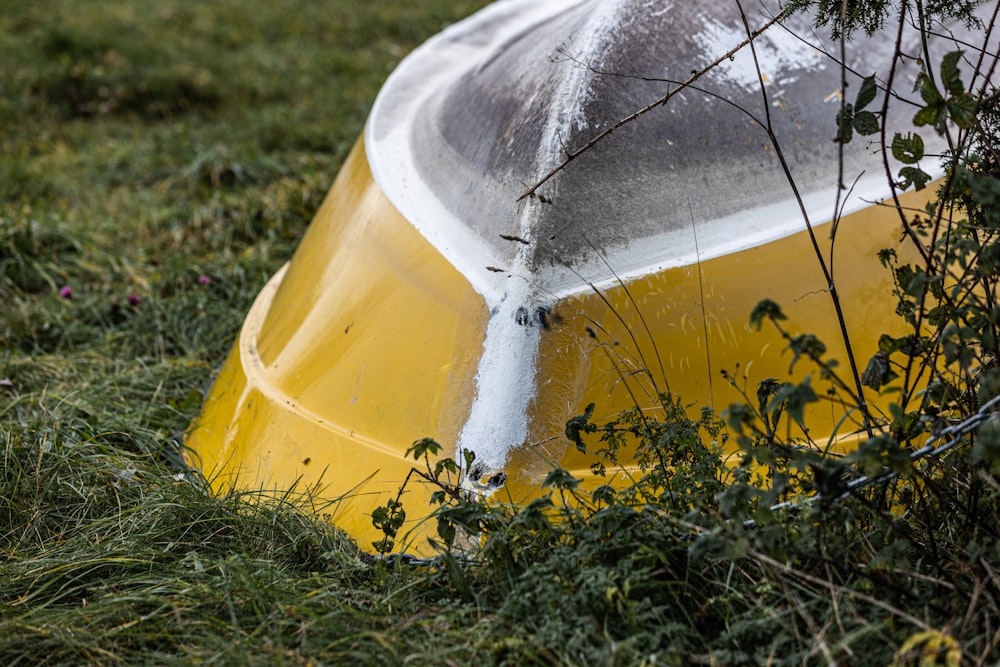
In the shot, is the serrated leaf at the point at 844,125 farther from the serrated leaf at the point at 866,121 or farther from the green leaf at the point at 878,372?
the green leaf at the point at 878,372

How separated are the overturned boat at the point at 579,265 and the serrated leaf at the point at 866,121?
5.2 inches

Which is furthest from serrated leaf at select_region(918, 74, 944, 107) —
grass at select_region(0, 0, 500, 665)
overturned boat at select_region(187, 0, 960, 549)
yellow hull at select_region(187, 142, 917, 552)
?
grass at select_region(0, 0, 500, 665)

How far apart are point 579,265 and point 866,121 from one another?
61 centimetres

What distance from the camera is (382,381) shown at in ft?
7.10

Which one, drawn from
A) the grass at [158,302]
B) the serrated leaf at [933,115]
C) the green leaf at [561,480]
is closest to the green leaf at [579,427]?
the green leaf at [561,480]

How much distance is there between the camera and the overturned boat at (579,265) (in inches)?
78.8

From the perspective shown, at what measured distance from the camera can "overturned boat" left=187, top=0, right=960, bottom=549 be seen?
200 cm

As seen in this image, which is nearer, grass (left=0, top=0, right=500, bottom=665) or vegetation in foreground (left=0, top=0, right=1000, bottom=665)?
vegetation in foreground (left=0, top=0, right=1000, bottom=665)

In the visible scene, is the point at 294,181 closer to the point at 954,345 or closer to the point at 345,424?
the point at 345,424

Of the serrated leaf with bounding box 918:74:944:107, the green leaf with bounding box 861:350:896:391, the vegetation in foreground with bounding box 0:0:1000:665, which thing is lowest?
the vegetation in foreground with bounding box 0:0:1000:665

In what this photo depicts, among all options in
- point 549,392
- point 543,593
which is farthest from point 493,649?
point 549,392

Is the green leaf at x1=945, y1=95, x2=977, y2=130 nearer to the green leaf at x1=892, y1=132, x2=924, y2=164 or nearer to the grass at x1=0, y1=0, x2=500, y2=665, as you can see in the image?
the green leaf at x1=892, y1=132, x2=924, y2=164

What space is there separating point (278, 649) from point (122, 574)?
0.52 m

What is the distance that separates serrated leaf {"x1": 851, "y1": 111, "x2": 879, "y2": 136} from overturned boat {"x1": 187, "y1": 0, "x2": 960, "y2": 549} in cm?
13
